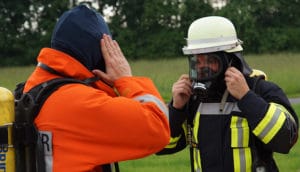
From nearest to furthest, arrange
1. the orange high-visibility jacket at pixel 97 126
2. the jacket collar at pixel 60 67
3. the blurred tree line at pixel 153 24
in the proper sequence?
the orange high-visibility jacket at pixel 97 126 → the jacket collar at pixel 60 67 → the blurred tree line at pixel 153 24

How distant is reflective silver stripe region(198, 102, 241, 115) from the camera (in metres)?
3.33

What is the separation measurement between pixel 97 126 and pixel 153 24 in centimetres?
4779

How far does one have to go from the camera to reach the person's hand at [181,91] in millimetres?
3459

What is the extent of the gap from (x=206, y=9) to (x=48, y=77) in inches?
1869

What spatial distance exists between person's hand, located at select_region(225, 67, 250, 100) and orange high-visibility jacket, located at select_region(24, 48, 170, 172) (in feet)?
2.39

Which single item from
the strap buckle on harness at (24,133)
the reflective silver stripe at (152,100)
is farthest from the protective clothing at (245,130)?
the strap buckle on harness at (24,133)

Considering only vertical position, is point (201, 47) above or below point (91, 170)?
above

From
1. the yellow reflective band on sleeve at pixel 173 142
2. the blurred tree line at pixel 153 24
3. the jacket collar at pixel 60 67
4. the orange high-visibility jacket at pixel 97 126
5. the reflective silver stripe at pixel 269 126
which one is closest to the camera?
the orange high-visibility jacket at pixel 97 126

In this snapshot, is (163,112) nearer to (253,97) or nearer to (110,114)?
(110,114)

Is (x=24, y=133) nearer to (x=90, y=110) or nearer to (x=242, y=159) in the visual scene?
(x=90, y=110)

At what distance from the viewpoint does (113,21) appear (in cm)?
4981

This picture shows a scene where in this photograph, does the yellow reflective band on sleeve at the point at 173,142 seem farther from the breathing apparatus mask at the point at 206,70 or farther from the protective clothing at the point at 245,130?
the breathing apparatus mask at the point at 206,70

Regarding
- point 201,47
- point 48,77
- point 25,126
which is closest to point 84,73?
point 48,77

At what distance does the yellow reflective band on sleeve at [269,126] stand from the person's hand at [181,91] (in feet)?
1.64
